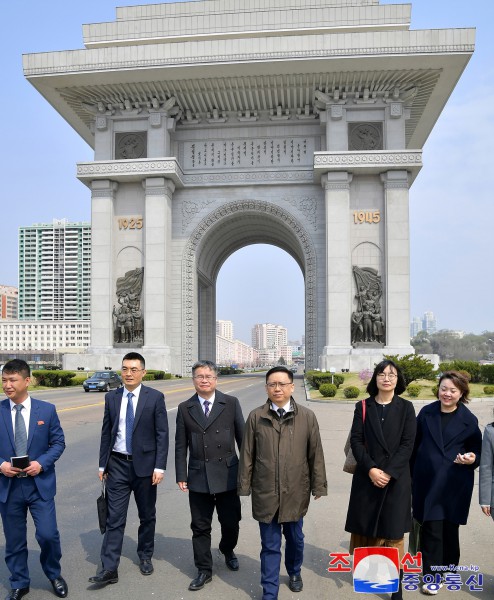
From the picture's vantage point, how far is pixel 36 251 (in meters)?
129

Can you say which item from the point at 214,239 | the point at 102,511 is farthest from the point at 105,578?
the point at 214,239

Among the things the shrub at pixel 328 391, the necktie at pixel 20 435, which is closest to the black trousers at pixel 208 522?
the necktie at pixel 20 435

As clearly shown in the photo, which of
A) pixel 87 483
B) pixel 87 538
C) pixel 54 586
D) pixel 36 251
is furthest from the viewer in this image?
pixel 36 251

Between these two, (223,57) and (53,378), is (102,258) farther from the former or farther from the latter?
(223,57)

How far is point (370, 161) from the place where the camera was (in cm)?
3011

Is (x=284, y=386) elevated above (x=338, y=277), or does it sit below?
below

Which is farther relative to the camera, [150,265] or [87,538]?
[150,265]

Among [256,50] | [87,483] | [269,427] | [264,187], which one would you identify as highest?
[256,50]

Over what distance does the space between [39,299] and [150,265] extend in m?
109

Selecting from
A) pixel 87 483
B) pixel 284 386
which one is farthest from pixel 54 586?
pixel 87 483

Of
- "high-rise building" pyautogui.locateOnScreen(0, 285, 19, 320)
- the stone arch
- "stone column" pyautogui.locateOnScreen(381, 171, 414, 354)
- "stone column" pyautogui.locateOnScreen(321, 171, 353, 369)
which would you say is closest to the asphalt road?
"stone column" pyautogui.locateOnScreen(321, 171, 353, 369)

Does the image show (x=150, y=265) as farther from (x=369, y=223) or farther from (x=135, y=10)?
(x=135, y=10)

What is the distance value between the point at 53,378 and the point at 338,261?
15.2m

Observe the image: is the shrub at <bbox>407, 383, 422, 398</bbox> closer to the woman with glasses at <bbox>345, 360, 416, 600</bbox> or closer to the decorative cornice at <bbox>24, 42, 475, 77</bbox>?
the woman with glasses at <bbox>345, 360, 416, 600</bbox>
